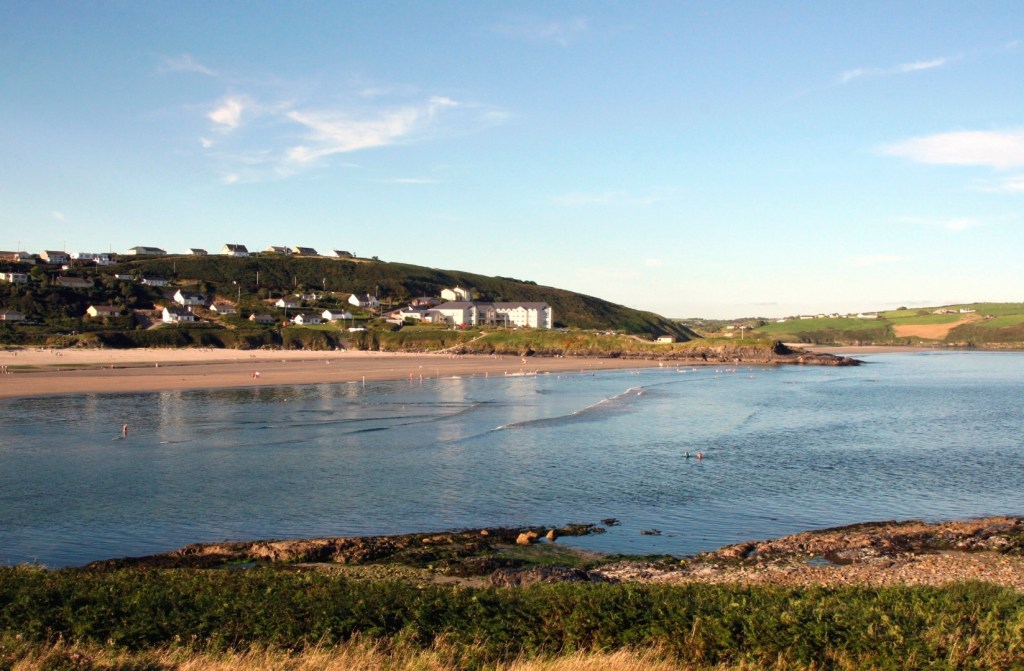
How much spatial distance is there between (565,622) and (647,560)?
806 centimetres

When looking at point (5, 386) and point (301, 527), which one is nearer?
point (301, 527)

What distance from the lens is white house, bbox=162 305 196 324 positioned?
116688mm

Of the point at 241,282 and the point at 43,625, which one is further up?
the point at 241,282

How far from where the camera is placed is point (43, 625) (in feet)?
30.9

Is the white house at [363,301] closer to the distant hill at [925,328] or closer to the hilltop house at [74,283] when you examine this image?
the hilltop house at [74,283]

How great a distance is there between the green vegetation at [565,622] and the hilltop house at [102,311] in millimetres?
116198

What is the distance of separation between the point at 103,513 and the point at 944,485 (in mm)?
26610

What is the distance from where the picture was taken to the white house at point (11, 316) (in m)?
103

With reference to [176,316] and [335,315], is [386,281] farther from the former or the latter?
[176,316]

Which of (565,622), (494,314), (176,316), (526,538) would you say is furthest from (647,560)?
(494,314)

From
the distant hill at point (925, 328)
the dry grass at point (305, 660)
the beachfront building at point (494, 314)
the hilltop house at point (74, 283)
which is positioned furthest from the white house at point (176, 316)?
the dry grass at point (305, 660)

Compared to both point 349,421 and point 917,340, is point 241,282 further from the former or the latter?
point 917,340

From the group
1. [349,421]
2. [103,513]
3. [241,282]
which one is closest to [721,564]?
[103,513]

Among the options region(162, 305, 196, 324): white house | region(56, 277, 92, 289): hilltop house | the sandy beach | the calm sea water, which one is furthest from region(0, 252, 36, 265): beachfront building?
the calm sea water
